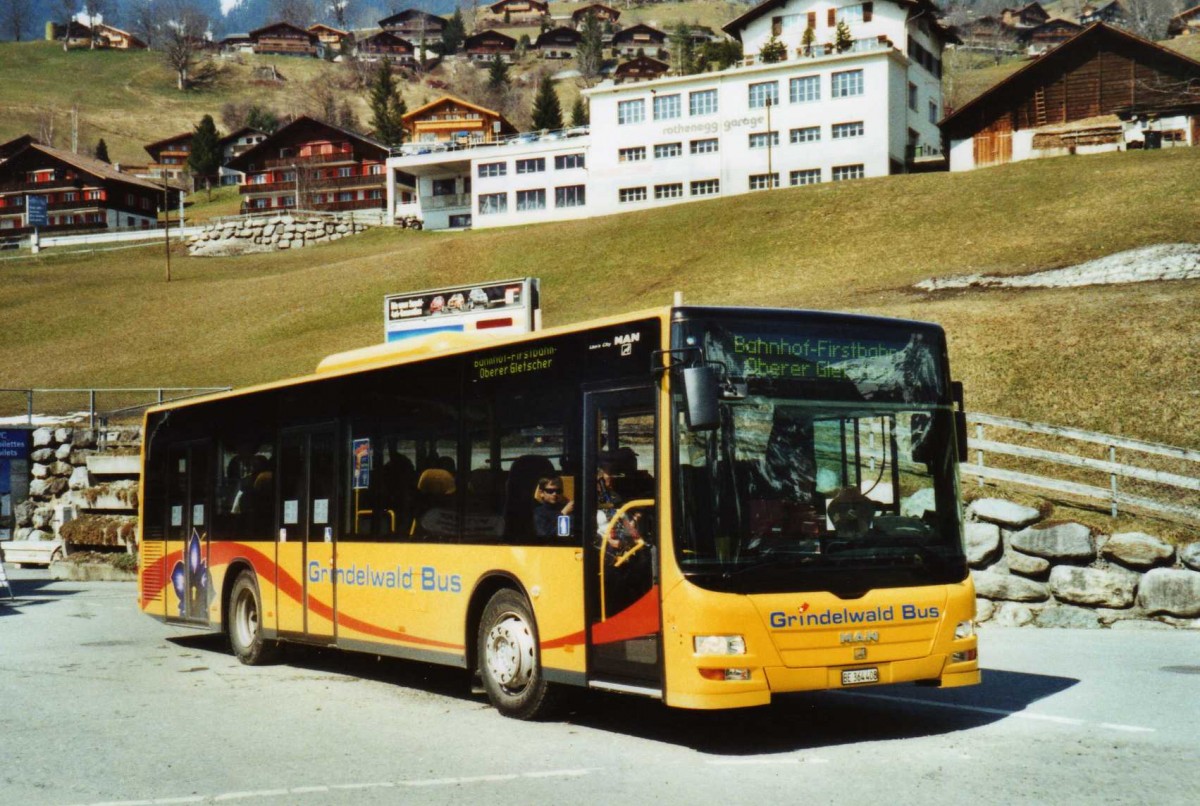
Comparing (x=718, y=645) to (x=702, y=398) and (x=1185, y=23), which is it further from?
(x=1185, y=23)

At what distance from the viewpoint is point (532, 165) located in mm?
88625

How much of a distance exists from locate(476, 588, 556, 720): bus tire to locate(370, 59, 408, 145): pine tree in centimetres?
13183

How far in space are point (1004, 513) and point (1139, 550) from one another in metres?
1.65

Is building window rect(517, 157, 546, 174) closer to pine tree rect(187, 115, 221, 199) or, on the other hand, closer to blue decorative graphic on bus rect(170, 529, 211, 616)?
pine tree rect(187, 115, 221, 199)

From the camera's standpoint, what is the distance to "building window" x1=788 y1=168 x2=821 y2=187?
75.5 m

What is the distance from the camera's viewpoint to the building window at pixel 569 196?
8654 centimetres

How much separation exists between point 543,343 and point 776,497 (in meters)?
2.49

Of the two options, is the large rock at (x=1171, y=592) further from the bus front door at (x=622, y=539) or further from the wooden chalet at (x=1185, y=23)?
the wooden chalet at (x=1185, y=23)

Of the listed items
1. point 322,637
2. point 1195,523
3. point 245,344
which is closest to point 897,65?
point 245,344

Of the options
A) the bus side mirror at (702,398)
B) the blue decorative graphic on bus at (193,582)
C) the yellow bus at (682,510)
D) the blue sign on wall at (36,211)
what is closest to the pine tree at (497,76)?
the blue sign on wall at (36,211)

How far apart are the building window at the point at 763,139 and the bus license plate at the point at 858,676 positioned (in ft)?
230

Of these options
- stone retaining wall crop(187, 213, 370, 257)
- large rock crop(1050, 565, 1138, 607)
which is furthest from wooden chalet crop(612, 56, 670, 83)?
large rock crop(1050, 565, 1138, 607)

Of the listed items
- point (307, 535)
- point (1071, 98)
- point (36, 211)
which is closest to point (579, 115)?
point (36, 211)

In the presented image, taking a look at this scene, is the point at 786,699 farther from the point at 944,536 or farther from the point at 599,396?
the point at 599,396
